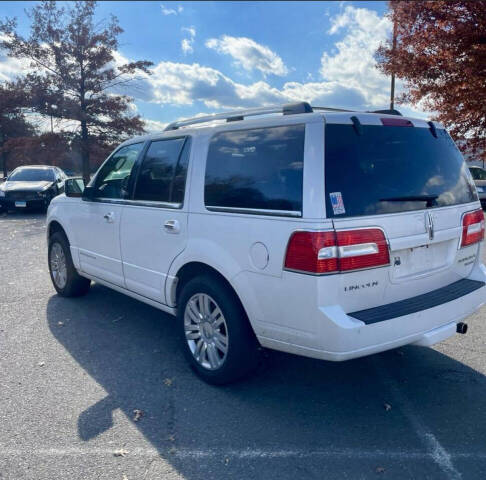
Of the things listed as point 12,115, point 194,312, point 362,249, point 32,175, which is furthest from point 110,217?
point 12,115

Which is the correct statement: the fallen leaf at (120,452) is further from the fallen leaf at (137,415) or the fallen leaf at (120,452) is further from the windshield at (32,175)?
the windshield at (32,175)

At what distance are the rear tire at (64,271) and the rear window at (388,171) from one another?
12.3 feet

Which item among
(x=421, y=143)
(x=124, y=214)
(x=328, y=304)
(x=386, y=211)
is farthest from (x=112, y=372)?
(x=421, y=143)

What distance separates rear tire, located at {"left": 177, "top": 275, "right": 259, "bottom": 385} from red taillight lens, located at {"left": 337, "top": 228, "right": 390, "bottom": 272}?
0.90 meters

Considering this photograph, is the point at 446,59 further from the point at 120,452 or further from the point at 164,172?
the point at 120,452

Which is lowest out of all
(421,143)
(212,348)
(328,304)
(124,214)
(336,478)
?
(336,478)

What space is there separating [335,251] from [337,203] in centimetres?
29

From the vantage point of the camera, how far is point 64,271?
5.66 m

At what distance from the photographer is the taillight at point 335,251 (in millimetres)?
2693

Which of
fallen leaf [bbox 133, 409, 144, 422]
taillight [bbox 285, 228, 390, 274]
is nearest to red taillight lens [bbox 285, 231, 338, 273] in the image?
taillight [bbox 285, 228, 390, 274]

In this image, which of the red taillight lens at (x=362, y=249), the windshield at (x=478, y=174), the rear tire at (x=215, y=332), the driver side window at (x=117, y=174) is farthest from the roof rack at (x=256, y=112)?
the windshield at (x=478, y=174)

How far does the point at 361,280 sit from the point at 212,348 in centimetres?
134

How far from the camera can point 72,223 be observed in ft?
17.3

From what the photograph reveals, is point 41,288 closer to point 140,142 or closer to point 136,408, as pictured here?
point 140,142
